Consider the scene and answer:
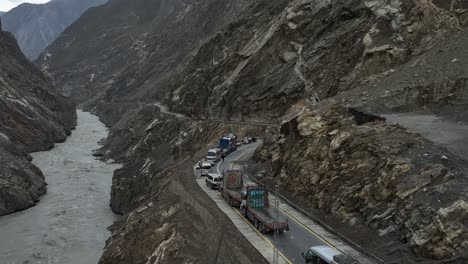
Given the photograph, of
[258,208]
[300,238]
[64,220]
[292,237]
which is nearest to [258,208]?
[258,208]

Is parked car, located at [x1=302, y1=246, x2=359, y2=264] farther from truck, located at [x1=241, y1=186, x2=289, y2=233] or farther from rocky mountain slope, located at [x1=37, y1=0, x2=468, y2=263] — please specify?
truck, located at [x1=241, y1=186, x2=289, y2=233]

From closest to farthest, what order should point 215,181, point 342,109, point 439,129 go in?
point 439,129, point 342,109, point 215,181

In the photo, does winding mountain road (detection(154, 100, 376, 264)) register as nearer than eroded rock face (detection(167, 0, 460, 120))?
Yes

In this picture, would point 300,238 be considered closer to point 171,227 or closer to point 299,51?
point 171,227

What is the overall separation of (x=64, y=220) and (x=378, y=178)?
34.3 metres

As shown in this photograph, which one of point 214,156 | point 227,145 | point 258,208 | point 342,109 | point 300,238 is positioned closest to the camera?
point 300,238

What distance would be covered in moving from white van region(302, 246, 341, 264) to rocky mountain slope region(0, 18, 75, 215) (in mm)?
39340

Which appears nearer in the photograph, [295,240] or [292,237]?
[295,240]

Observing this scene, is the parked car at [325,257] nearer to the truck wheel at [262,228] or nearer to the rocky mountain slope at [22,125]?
the truck wheel at [262,228]

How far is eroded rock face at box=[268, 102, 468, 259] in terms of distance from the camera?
17.9 meters

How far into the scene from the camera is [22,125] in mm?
85812

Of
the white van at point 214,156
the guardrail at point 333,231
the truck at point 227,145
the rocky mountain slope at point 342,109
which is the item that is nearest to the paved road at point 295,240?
the guardrail at point 333,231

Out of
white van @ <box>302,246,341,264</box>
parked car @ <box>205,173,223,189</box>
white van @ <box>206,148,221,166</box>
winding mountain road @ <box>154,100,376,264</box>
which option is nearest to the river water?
parked car @ <box>205,173,223,189</box>

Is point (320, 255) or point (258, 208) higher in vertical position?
point (320, 255)
